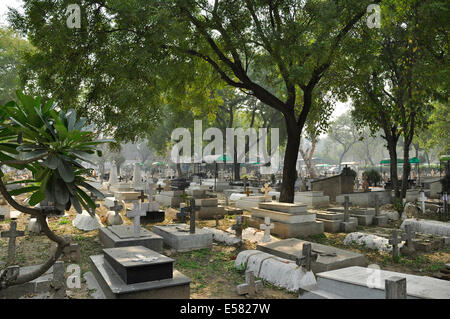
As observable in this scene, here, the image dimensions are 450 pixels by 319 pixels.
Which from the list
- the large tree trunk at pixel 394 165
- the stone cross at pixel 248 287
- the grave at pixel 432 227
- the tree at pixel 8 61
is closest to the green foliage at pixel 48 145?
the stone cross at pixel 248 287

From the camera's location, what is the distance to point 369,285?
370cm

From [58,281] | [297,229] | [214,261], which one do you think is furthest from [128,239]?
Answer: [297,229]

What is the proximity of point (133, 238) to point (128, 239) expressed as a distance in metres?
0.16

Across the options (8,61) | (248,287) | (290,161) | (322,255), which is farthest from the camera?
(8,61)

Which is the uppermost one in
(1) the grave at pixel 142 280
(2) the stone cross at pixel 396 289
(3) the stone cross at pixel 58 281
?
(2) the stone cross at pixel 396 289

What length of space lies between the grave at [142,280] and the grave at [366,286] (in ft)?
5.79

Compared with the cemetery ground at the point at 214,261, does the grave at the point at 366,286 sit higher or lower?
higher

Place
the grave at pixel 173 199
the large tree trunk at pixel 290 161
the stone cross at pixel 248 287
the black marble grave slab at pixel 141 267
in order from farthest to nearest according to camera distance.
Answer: the grave at pixel 173 199 → the large tree trunk at pixel 290 161 → the stone cross at pixel 248 287 → the black marble grave slab at pixel 141 267

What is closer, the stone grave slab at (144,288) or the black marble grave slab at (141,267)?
the stone grave slab at (144,288)

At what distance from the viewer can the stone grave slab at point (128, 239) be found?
6.96 m

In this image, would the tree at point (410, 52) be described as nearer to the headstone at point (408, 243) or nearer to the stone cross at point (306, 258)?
the headstone at point (408, 243)

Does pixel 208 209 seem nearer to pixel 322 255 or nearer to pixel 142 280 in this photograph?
pixel 322 255

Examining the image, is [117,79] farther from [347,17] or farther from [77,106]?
[347,17]
